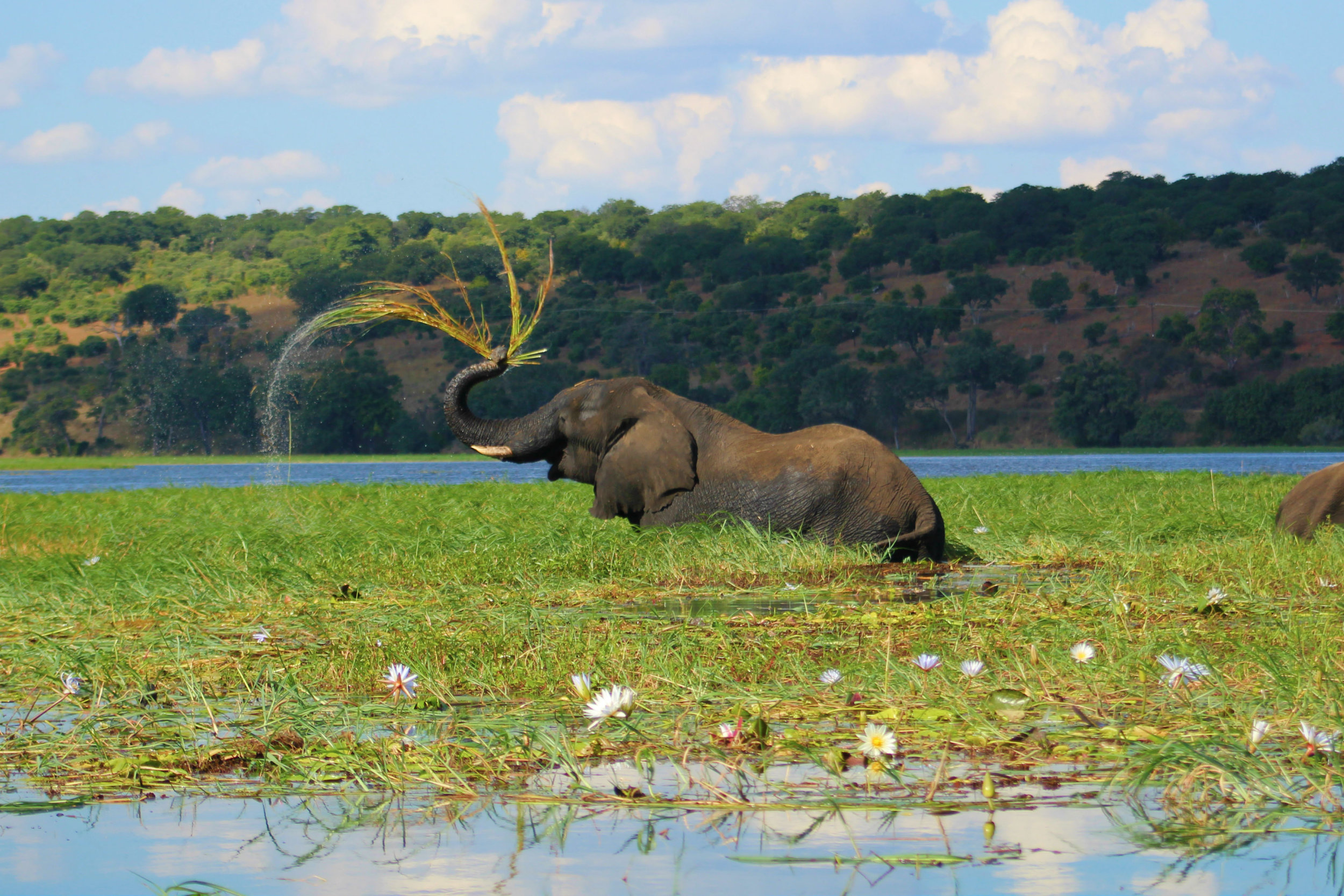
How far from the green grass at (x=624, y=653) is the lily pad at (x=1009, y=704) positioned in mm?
48

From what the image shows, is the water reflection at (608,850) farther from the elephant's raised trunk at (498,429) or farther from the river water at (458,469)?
the river water at (458,469)

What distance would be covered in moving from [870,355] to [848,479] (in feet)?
245

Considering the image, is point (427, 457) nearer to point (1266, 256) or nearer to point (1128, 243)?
point (1128, 243)

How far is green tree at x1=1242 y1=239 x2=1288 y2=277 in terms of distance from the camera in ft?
299

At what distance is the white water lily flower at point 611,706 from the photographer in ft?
13.7

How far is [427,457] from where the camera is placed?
7031cm

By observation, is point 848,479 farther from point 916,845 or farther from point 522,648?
point 916,845

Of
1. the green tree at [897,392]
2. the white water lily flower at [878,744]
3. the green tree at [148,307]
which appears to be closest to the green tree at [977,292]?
the green tree at [897,392]

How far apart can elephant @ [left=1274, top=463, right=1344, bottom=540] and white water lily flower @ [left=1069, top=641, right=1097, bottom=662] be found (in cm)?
605

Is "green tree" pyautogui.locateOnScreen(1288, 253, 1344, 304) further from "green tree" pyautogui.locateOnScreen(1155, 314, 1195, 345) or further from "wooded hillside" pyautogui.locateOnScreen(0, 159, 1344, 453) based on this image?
"green tree" pyautogui.locateOnScreen(1155, 314, 1195, 345)

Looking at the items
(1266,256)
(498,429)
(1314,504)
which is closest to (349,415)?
(1266,256)

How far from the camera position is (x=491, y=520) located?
42.5 ft

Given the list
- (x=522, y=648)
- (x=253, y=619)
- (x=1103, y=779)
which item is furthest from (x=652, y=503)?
(x=1103, y=779)

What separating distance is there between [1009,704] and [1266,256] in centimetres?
9416
